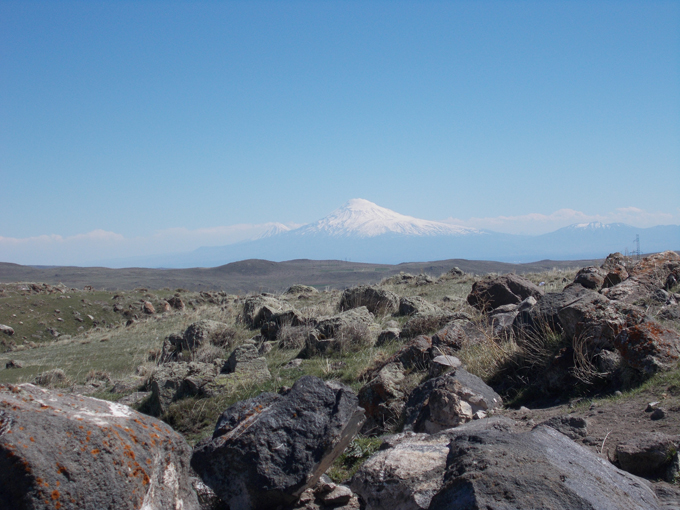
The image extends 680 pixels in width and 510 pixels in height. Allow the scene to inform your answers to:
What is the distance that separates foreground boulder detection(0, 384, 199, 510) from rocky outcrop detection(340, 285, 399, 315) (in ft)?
38.0

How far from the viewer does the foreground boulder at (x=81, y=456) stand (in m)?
2.87

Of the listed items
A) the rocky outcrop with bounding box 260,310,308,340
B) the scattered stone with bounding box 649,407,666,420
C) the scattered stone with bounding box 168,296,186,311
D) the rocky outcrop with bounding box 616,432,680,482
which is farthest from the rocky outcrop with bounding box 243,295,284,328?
the rocky outcrop with bounding box 616,432,680,482

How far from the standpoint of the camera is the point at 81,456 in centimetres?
307

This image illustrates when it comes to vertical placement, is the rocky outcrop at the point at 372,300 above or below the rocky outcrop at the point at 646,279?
below

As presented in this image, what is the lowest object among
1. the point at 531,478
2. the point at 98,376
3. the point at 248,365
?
the point at 98,376

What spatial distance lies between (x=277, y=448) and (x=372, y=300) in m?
11.3

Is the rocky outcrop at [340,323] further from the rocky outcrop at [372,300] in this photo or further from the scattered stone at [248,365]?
the rocky outcrop at [372,300]

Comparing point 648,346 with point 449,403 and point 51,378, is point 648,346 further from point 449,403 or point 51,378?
point 51,378

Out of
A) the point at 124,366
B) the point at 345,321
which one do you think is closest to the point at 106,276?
the point at 124,366

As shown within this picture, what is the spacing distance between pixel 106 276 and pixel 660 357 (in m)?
81.3

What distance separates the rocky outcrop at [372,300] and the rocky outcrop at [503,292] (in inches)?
126

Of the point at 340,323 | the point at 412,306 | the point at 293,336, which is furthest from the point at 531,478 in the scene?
the point at 412,306

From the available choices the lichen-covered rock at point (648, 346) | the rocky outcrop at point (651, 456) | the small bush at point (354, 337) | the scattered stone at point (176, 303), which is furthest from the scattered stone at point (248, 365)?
the scattered stone at point (176, 303)

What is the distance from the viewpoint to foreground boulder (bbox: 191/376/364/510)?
4.26 metres
